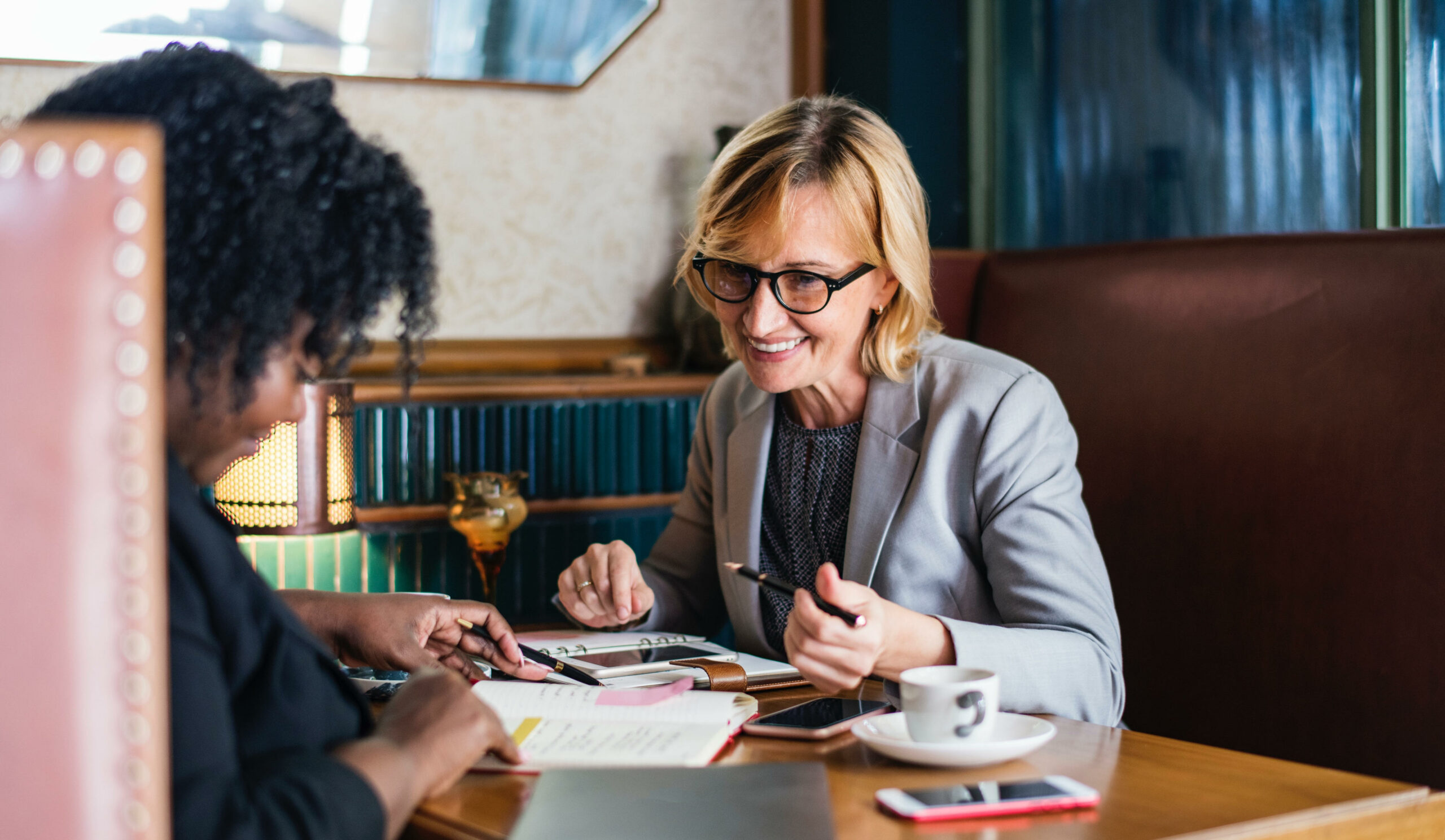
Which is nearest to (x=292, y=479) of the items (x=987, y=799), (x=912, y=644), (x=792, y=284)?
(x=792, y=284)

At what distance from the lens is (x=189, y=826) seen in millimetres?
748

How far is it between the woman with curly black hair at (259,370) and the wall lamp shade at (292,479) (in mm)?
1115

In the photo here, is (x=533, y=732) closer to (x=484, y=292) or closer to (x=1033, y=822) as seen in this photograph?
(x=1033, y=822)

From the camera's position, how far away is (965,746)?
41.8 inches

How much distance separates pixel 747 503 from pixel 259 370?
107 cm

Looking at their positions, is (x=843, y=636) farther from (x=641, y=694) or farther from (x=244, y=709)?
(x=244, y=709)

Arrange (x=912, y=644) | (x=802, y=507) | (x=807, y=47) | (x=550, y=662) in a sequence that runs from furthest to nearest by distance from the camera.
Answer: (x=807, y=47)
(x=802, y=507)
(x=550, y=662)
(x=912, y=644)

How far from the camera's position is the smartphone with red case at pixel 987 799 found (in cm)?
95

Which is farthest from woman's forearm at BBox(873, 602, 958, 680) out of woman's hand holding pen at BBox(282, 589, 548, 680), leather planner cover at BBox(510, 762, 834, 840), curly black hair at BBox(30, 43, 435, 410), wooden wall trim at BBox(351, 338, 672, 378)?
wooden wall trim at BBox(351, 338, 672, 378)

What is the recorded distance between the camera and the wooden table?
927 millimetres

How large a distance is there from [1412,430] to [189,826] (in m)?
1.45

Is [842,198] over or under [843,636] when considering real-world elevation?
over

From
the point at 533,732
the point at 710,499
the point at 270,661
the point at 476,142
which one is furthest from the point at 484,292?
the point at 270,661

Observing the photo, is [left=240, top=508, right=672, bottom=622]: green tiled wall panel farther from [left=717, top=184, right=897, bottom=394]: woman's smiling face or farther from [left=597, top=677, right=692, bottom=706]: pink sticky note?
[left=597, top=677, right=692, bottom=706]: pink sticky note
